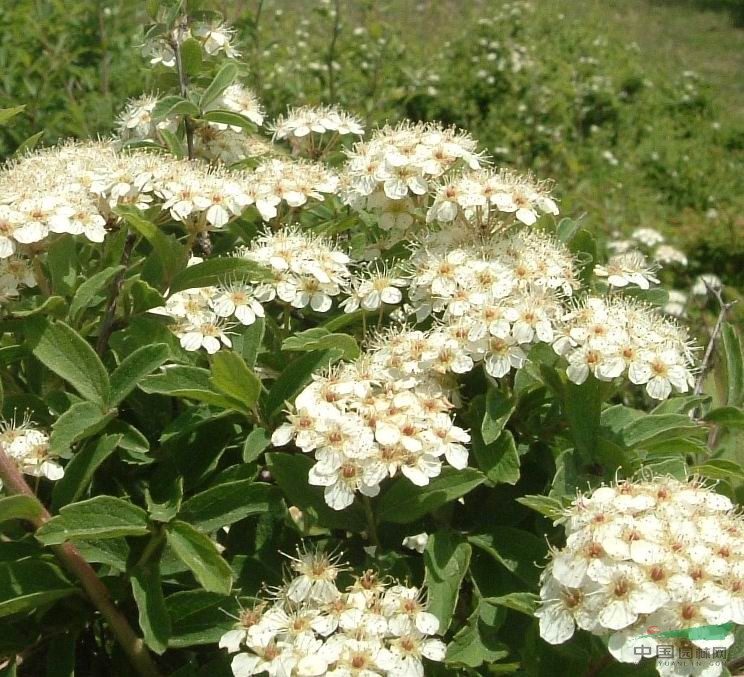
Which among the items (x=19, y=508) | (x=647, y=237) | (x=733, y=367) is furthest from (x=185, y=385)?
(x=647, y=237)

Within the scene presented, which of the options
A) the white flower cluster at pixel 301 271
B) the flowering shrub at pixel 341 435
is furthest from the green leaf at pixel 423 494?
the white flower cluster at pixel 301 271

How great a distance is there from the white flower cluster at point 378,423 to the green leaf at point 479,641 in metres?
0.20

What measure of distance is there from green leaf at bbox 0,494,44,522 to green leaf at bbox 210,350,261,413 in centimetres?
28

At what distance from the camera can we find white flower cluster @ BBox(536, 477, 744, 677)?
3.65 feet

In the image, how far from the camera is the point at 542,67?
7.11 metres

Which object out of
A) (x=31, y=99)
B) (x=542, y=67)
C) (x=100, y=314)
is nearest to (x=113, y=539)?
(x=100, y=314)

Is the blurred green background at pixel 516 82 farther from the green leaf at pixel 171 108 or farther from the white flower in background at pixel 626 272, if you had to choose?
the white flower in background at pixel 626 272

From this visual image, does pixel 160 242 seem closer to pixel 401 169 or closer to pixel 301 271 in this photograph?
pixel 301 271

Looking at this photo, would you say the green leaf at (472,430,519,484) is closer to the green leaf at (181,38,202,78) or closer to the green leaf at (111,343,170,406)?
the green leaf at (111,343,170,406)

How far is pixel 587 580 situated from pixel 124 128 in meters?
1.41

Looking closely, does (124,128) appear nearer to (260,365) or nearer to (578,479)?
(260,365)

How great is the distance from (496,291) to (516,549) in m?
0.39

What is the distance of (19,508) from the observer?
1.17 m

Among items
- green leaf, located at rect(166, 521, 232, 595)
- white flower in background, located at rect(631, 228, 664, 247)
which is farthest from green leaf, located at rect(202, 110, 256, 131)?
white flower in background, located at rect(631, 228, 664, 247)
